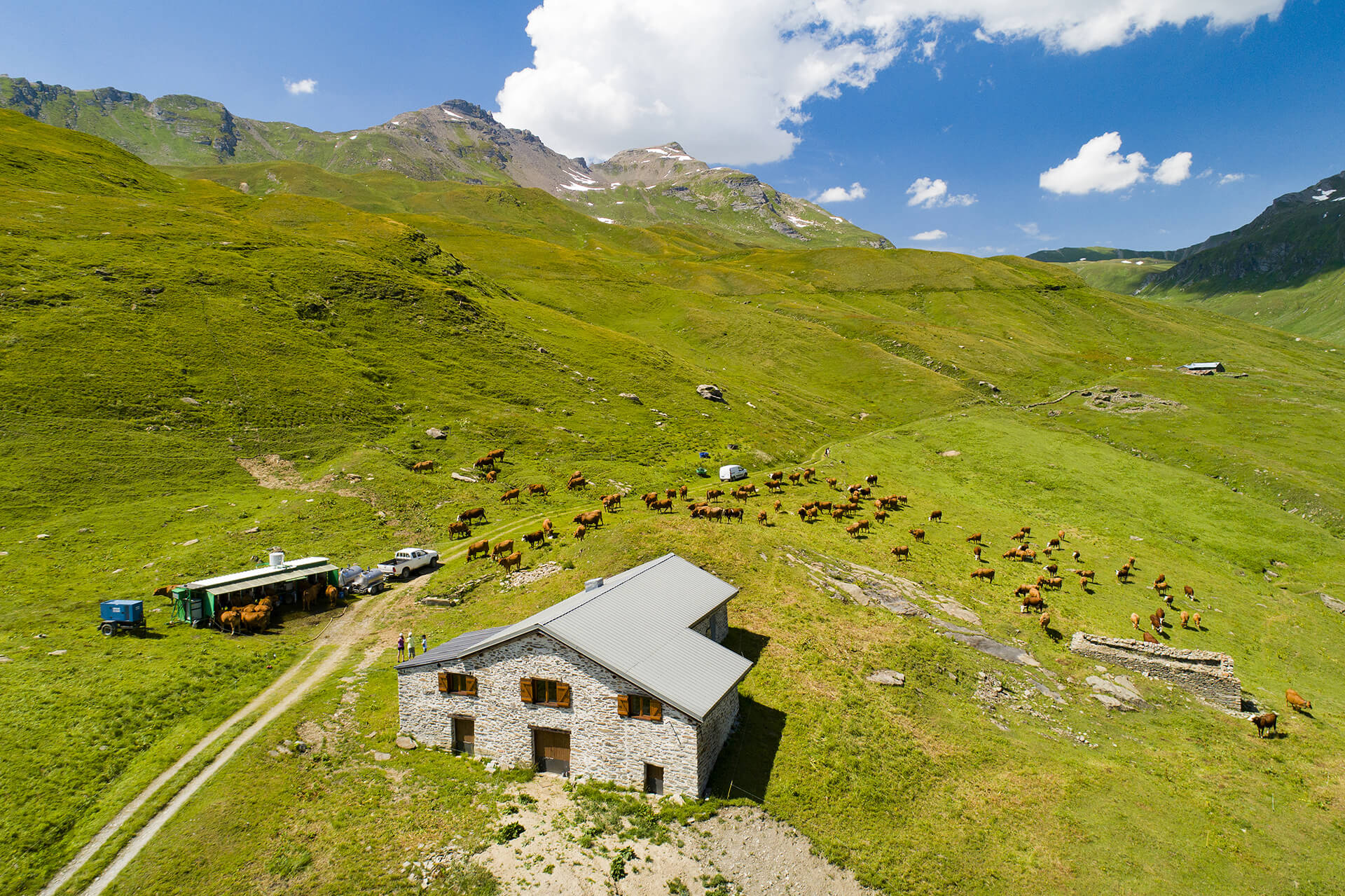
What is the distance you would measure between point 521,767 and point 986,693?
25.8m

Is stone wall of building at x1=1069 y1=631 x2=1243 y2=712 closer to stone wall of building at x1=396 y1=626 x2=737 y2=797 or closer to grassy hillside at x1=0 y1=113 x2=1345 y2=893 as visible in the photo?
grassy hillside at x1=0 y1=113 x2=1345 y2=893

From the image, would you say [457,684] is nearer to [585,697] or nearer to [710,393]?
[585,697]

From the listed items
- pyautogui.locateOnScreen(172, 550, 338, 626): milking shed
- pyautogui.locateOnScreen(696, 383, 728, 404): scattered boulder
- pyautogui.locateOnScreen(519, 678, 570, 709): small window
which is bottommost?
pyautogui.locateOnScreen(172, 550, 338, 626): milking shed

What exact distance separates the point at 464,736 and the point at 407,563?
65.2ft

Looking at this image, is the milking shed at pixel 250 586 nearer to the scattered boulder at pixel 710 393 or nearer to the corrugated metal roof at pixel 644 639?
the corrugated metal roof at pixel 644 639

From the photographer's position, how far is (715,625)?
34.1 m

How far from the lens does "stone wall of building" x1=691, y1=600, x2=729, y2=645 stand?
3209 centimetres

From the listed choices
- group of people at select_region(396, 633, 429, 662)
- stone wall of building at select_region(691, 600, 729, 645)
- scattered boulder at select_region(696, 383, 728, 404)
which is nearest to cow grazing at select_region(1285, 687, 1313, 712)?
stone wall of building at select_region(691, 600, 729, 645)

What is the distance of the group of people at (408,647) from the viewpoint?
32.3m

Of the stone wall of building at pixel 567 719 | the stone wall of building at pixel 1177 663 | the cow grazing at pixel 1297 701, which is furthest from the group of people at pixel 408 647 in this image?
the cow grazing at pixel 1297 701

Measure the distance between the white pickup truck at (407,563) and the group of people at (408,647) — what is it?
8.09 meters

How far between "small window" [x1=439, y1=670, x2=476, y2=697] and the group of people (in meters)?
5.70

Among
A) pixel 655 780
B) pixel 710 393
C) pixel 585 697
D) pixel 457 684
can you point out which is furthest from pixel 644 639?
pixel 710 393

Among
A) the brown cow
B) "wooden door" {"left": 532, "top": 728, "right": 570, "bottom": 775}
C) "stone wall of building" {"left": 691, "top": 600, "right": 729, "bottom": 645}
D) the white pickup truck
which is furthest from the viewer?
the brown cow
